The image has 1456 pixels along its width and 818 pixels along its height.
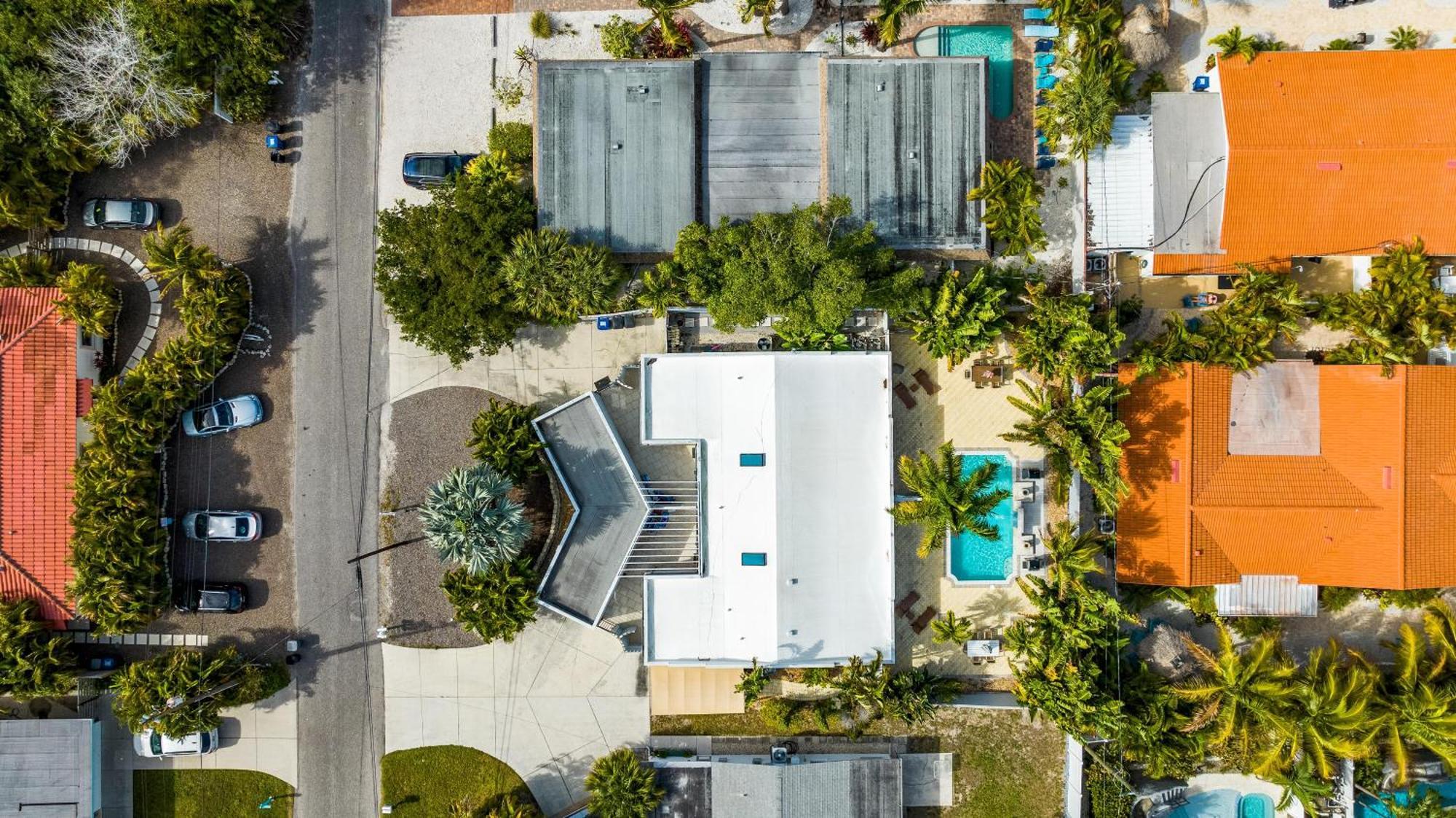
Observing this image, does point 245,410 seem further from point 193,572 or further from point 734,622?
point 734,622

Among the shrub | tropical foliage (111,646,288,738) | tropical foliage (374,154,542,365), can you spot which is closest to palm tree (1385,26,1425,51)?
the shrub

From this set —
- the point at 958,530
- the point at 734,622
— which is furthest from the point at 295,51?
the point at 958,530

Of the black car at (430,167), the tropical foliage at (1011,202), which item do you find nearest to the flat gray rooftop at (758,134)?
the tropical foliage at (1011,202)

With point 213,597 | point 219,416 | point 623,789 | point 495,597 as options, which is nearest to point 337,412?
point 219,416

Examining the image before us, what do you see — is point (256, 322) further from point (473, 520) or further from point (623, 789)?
point (623, 789)

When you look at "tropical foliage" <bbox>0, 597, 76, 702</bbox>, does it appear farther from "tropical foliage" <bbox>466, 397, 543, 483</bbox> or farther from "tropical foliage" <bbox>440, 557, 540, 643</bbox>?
"tropical foliage" <bbox>466, 397, 543, 483</bbox>
